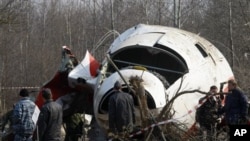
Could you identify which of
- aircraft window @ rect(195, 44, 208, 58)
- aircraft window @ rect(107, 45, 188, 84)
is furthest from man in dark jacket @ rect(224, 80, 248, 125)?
aircraft window @ rect(195, 44, 208, 58)

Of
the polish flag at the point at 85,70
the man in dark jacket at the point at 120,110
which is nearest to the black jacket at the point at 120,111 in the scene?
the man in dark jacket at the point at 120,110

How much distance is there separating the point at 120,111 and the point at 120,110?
0.02 meters

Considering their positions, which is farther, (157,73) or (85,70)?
(85,70)

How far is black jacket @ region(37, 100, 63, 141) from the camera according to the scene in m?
8.70

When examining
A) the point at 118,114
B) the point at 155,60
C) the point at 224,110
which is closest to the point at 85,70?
the point at 155,60

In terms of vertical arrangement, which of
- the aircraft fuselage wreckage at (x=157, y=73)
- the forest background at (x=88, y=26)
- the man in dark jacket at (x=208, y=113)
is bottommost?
the man in dark jacket at (x=208, y=113)

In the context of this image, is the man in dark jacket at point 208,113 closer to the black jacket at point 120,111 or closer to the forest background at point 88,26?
the black jacket at point 120,111

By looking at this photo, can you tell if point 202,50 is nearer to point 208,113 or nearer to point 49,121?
point 208,113

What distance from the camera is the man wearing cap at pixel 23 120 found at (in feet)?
31.5

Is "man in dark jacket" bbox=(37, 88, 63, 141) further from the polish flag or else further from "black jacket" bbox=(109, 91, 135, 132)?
the polish flag

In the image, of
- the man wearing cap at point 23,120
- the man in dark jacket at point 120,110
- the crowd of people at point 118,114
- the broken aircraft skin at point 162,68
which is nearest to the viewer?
the crowd of people at point 118,114

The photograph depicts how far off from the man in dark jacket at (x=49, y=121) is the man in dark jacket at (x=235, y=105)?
3239mm

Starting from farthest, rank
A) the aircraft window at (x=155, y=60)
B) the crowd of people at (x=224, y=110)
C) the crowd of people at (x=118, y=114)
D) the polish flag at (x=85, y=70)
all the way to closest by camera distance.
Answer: the polish flag at (x=85, y=70)
the aircraft window at (x=155, y=60)
the crowd of people at (x=224, y=110)
the crowd of people at (x=118, y=114)

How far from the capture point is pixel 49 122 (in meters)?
8.77
